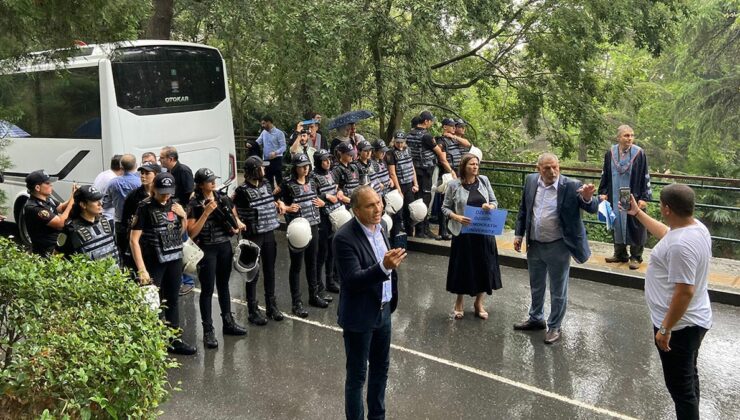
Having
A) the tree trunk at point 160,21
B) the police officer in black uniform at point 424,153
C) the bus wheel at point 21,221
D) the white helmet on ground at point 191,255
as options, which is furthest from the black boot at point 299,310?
the tree trunk at point 160,21

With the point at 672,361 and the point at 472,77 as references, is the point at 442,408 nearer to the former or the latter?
the point at 672,361

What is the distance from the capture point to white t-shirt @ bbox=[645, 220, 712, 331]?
3.97m

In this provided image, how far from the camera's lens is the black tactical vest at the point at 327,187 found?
7473mm

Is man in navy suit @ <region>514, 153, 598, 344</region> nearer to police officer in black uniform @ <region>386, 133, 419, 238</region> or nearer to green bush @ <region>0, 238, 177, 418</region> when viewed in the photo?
police officer in black uniform @ <region>386, 133, 419, 238</region>

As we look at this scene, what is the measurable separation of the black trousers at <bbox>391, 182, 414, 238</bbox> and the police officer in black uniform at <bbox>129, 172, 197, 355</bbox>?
3.57 meters

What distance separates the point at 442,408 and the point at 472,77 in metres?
11.1

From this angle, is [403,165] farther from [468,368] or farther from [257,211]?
[468,368]

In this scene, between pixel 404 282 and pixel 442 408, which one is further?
pixel 404 282

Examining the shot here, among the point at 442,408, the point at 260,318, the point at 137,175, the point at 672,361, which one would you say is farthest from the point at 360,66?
the point at 672,361

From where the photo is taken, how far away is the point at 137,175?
25.6 ft

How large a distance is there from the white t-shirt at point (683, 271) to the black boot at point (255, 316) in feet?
13.3

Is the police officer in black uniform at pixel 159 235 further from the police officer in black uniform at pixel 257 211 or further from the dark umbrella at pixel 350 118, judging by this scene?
the dark umbrella at pixel 350 118

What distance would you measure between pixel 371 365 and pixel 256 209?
270 centimetres

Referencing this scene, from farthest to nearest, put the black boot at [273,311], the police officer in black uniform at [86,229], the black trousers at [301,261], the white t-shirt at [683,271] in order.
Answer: the black trousers at [301,261]
the black boot at [273,311]
the police officer in black uniform at [86,229]
the white t-shirt at [683,271]
